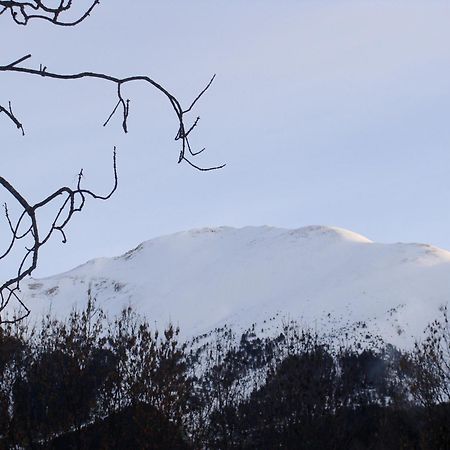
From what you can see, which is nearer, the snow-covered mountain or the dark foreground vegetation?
the dark foreground vegetation

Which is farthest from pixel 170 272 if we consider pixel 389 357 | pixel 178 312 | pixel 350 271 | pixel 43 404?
pixel 43 404

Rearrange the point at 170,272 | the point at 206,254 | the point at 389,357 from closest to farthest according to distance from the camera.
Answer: the point at 389,357
the point at 170,272
the point at 206,254

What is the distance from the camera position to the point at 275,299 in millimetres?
134875

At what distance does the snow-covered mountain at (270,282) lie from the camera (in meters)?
112

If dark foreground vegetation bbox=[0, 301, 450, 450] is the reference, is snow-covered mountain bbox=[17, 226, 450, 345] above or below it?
above

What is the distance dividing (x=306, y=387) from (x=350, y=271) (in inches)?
4743

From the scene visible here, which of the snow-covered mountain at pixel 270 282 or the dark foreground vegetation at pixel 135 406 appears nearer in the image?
the dark foreground vegetation at pixel 135 406

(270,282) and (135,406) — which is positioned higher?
(270,282)

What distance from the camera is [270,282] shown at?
149875mm

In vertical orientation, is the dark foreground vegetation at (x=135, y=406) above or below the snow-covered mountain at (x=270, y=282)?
below

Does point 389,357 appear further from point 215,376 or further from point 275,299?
point 215,376

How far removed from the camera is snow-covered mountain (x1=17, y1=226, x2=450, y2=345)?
366ft

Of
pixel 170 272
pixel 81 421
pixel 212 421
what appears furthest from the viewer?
pixel 170 272

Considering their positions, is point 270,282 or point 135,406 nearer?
point 135,406
